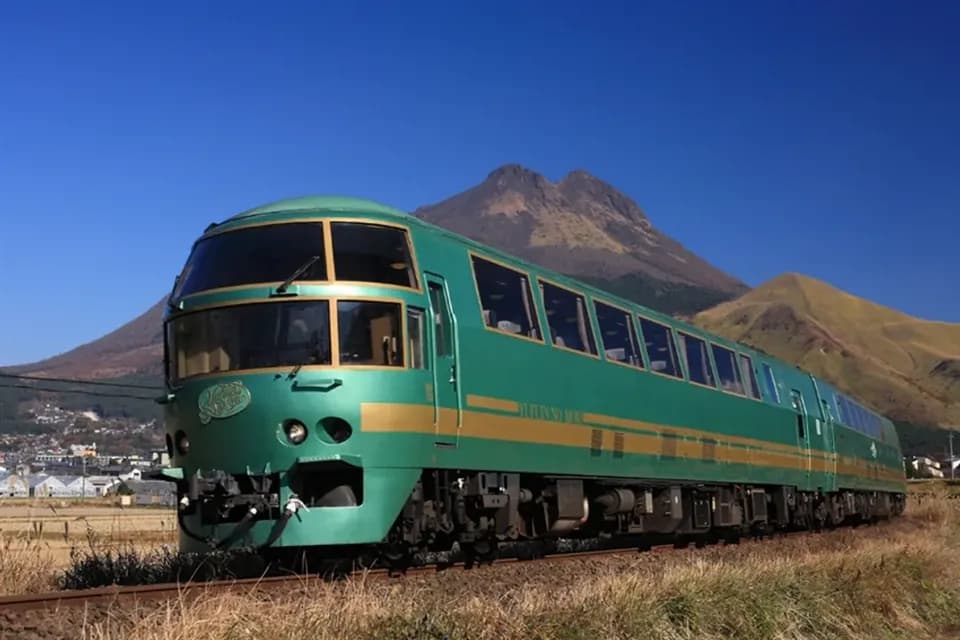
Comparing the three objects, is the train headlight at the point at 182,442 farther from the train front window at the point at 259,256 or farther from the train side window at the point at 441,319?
the train side window at the point at 441,319

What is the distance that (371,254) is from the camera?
11.2 m

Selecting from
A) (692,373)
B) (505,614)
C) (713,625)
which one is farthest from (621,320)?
(505,614)

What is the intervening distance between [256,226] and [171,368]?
170 centimetres

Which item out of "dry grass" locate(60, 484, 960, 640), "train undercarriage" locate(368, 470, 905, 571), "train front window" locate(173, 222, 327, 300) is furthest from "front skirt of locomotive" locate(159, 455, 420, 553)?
"train front window" locate(173, 222, 327, 300)

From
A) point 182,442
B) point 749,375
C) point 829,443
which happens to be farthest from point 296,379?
point 829,443

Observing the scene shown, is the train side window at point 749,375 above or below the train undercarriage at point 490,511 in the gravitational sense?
above

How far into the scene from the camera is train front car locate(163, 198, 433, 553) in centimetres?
1031

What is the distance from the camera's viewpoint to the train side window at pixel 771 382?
75.2ft

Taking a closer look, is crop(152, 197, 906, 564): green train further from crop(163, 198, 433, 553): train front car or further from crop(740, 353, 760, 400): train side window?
crop(740, 353, 760, 400): train side window

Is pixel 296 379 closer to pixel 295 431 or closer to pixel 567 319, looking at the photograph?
pixel 295 431

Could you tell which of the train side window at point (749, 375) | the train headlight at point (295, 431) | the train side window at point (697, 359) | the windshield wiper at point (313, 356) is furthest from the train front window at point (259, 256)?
the train side window at point (749, 375)

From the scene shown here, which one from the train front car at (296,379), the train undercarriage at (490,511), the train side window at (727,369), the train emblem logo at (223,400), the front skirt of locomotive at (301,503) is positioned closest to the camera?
the front skirt of locomotive at (301,503)

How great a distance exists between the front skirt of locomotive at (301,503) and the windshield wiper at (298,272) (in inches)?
63.6

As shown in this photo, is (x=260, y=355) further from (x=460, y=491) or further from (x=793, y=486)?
(x=793, y=486)
